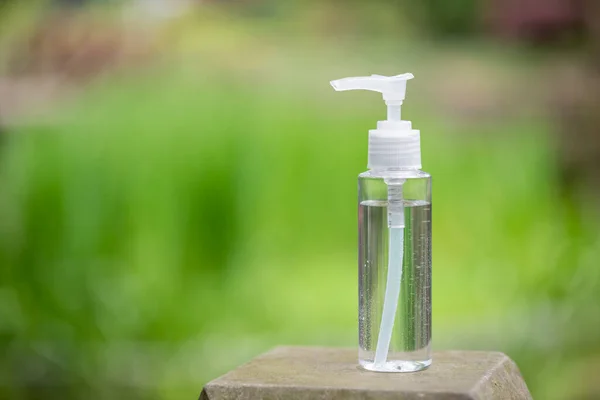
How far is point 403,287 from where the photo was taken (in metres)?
0.92

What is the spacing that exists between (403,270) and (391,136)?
0.15 m

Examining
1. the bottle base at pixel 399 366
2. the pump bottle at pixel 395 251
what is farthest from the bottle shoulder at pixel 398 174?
the bottle base at pixel 399 366

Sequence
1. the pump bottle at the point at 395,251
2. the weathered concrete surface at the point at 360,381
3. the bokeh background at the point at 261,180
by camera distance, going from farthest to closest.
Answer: the bokeh background at the point at 261,180 → the pump bottle at the point at 395,251 → the weathered concrete surface at the point at 360,381

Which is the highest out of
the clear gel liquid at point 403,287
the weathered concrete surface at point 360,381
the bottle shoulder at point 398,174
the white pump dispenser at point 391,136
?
the white pump dispenser at point 391,136

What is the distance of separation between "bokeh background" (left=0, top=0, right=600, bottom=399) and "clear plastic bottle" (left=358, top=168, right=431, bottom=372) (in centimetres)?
87

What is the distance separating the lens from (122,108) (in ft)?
6.30

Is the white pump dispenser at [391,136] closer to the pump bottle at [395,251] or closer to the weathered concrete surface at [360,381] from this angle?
the pump bottle at [395,251]

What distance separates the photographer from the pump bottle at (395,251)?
36.0 inches

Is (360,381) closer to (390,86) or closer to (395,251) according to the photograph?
(395,251)

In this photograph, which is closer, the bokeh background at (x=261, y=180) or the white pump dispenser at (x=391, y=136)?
the white pump dispenser at (x=391, y=136)

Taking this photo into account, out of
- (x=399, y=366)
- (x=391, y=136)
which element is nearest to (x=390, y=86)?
(x=391, y=136)

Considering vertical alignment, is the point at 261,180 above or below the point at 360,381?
above

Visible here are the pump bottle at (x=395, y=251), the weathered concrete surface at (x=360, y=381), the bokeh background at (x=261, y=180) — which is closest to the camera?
the weathered concrete surface at (x=360, y=381)

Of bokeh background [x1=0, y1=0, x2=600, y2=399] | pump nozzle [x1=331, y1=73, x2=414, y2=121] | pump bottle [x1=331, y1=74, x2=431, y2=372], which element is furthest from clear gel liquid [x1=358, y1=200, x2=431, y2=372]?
bokeh background [x1=0, y1=0, x2=600, y2=399]
